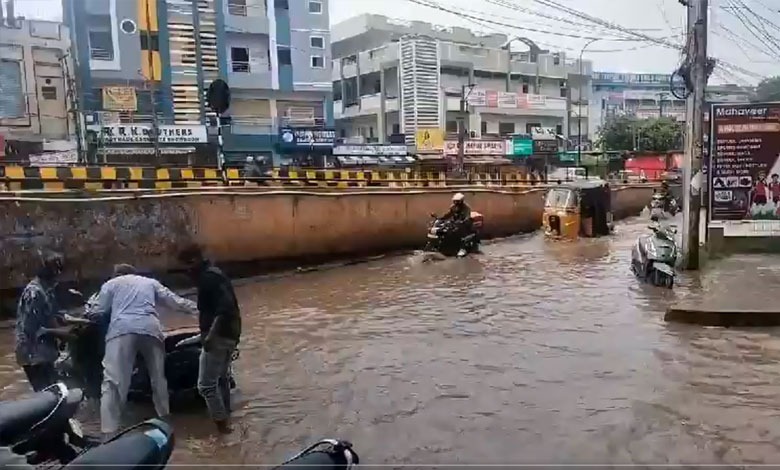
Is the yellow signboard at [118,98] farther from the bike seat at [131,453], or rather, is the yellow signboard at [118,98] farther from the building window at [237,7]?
the bike seat at [131,453]

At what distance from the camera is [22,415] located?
4.18 meters

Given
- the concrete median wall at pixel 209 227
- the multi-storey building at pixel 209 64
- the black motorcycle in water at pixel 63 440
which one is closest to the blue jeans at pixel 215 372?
the black motorcycle in water at pixel 63 440

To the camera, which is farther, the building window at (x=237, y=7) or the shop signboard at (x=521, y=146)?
the shop signboard at (x=521, y=146)

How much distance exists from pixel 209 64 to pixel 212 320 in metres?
30.8

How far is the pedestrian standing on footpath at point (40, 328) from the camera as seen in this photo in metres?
5.91

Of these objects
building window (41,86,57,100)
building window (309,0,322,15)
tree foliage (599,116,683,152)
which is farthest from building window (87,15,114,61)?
tree foliage (599,116,683,152)

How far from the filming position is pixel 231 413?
21.0ft

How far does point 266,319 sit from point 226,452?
547cm

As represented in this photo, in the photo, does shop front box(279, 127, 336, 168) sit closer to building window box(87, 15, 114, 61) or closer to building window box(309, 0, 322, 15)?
building window box(309, 0, 322, 15)

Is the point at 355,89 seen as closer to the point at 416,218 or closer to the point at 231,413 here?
the point at 416,218

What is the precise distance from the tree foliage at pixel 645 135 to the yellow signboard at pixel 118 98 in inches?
1434

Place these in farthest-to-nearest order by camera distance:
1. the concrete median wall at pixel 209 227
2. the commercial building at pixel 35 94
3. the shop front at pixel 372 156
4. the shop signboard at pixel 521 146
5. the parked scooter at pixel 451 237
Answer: the shop signboard at pixel 521 146
the shop front at pixel 372 156
the commercial building at pixel 35 94
the parked scooter at pixel 451 237
the concrete median wall at pixel 209 227

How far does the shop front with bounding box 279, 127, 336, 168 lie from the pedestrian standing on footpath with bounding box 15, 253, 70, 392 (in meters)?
29.1

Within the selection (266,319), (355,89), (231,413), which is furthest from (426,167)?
(231,413)
